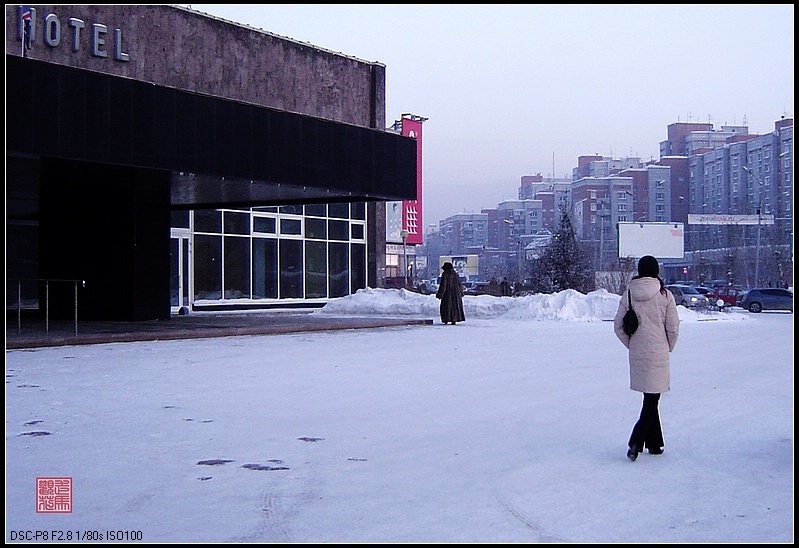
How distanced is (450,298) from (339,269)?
556 inches

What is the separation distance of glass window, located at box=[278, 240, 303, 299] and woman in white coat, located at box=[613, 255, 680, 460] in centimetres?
2947

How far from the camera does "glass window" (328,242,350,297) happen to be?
3844cm

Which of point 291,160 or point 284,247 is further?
point 284,247

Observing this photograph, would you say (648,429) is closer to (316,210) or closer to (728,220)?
(316,210)

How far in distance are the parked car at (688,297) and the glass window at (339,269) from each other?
547 inches

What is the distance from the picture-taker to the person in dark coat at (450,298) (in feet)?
82.3

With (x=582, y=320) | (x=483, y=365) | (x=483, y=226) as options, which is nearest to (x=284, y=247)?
(x=582, y=320)

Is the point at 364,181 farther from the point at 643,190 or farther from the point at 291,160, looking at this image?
the point at 643,190

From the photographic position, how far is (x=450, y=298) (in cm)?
2536

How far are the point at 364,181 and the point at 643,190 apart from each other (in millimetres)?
100301

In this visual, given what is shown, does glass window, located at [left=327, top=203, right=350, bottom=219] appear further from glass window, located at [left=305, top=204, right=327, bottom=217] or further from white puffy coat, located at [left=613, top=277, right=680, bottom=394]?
white puffy coat, located at [left=613, top=277, right=680, bottom=394]

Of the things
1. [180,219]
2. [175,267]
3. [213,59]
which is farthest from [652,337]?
[213,59]

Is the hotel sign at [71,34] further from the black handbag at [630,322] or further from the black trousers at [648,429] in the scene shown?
the black trousers at [648,429]

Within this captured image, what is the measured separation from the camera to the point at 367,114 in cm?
3891
